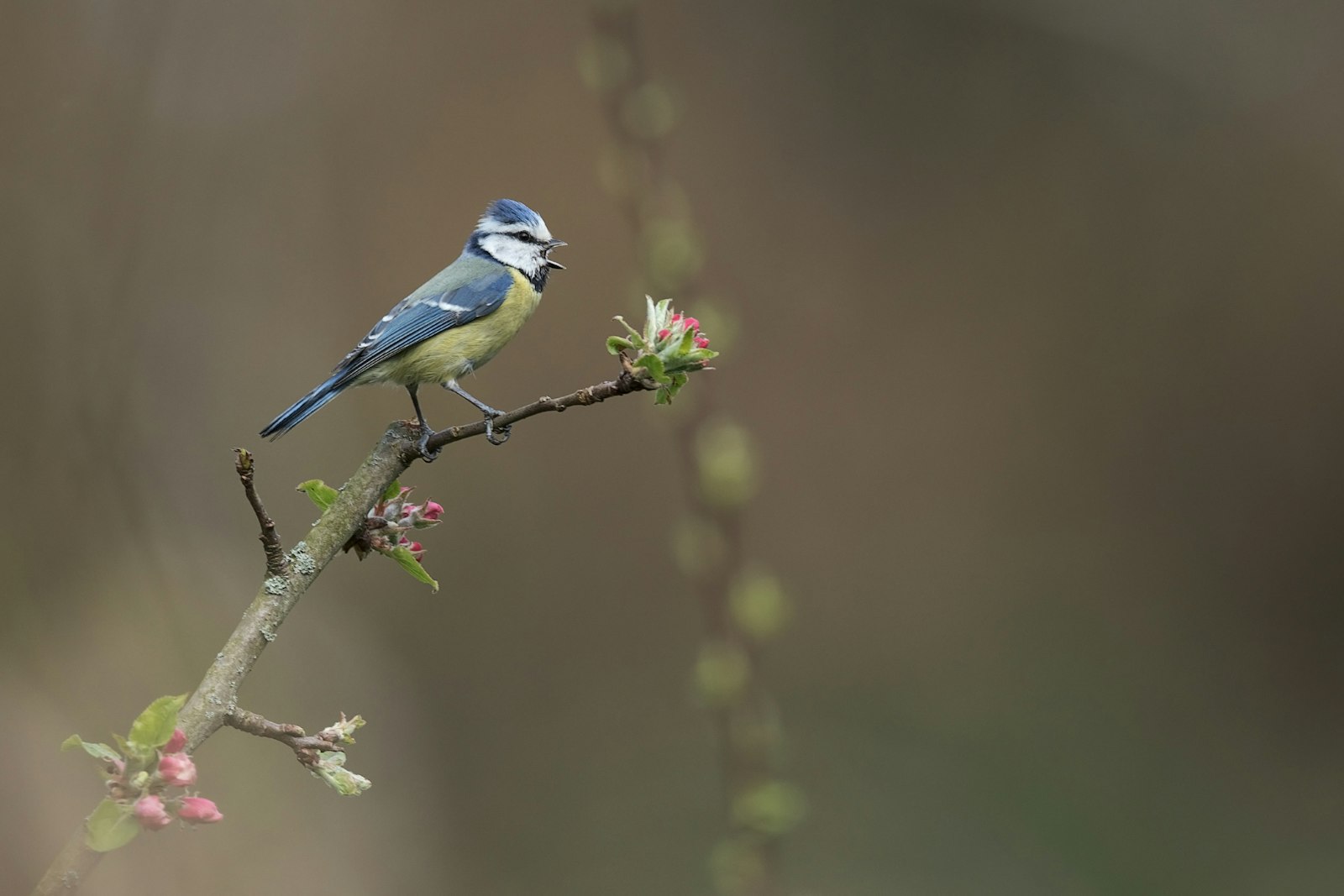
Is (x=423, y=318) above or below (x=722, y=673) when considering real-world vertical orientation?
above

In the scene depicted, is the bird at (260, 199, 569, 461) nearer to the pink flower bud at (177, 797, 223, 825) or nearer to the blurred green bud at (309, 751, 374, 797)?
the blurred green bud at (309, 751, 374, 797)

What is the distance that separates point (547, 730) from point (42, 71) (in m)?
2.41

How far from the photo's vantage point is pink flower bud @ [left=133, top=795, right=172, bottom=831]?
961 mm

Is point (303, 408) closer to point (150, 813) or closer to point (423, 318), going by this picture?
point (423, 318)

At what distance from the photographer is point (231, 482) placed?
3305 mm

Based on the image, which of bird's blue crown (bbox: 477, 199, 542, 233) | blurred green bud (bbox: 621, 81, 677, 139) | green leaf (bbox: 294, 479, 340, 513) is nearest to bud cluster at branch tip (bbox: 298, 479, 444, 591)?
green leaf (bbox: 294, 479, 340, 513)

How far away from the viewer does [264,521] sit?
104 centimetres

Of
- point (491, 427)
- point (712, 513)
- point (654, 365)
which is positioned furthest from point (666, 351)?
point (712, 513)

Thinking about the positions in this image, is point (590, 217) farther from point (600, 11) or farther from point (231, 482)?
point (600, 11)

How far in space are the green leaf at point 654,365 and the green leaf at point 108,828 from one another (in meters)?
0.60

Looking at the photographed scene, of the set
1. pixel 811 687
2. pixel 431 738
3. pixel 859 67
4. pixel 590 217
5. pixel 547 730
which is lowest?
pixel 431 738

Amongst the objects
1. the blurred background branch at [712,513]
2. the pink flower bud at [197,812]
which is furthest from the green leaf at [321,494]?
the blurred background branch at [712,513]

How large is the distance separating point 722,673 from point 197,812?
0.73 m

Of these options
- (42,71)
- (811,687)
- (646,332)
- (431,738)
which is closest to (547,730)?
(431,738)
